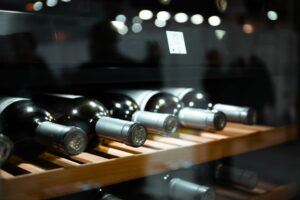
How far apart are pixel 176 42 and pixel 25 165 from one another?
1.06 feet

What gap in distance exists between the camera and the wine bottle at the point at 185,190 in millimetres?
653

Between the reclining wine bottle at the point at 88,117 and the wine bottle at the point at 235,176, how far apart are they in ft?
1.12

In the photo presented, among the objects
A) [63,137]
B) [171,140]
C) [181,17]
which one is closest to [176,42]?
[181,17]

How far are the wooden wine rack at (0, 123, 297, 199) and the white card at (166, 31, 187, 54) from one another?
0.51ft

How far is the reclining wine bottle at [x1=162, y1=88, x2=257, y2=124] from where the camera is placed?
70 centimetres

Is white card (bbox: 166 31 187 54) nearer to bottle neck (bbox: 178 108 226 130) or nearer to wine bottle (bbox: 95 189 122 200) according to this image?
bottle neck (bbox: 178 108 226 130)

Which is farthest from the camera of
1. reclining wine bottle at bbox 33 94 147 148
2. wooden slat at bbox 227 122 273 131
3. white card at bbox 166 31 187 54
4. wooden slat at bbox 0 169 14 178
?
wooden slat at bbox 227 122 273 131

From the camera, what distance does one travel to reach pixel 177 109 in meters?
0.69

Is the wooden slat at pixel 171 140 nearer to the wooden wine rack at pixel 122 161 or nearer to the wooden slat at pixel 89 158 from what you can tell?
the wooden wine rack at pixel 122 161

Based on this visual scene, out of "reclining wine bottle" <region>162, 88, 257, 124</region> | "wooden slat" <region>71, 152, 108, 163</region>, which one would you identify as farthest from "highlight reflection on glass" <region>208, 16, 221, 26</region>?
"wooden slat" <region>71, 152, 108, 163</region>

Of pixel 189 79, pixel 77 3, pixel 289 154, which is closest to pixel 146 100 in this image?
pixel 189 79

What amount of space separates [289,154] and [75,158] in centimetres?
53

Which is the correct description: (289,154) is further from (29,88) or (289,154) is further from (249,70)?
(29,88)

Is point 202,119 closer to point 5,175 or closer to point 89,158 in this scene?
point 89,158
